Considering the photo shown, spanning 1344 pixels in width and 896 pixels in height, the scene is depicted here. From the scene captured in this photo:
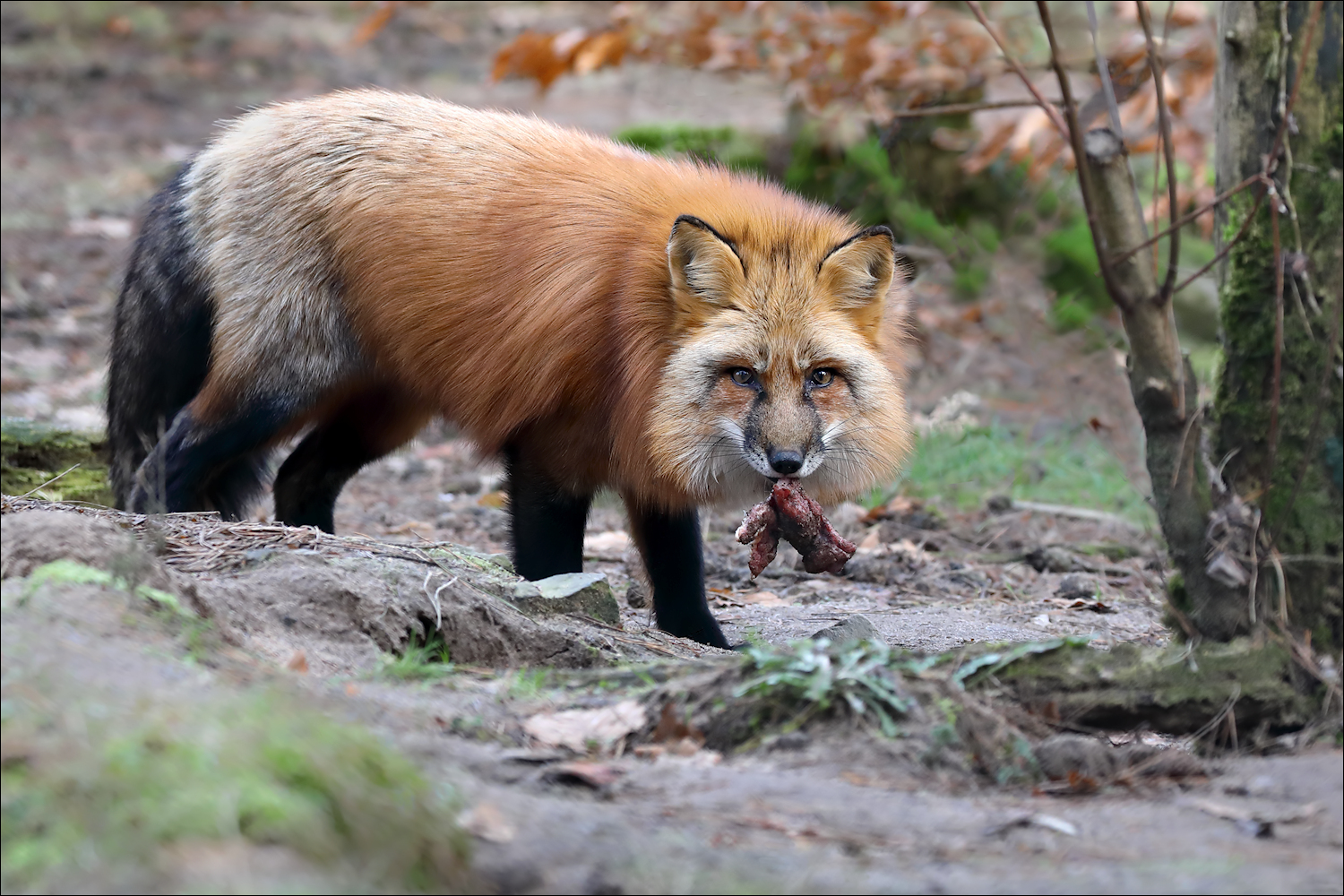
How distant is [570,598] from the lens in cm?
486

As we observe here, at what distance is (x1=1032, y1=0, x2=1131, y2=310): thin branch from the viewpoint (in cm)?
344

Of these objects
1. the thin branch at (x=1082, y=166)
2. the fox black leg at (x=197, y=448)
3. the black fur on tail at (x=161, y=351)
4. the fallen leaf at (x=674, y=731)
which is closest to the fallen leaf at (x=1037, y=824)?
the fallen leaf at (x=674, y=731)

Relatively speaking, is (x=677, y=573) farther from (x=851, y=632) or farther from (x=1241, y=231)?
(x=1241, y=231)

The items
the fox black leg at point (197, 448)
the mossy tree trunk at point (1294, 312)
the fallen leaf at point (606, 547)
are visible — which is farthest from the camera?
the fallen leaf at point (606, 547)

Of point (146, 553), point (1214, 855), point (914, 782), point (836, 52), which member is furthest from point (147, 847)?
point (836, 52)

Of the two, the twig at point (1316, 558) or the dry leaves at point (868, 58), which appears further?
the dry leaves at point (868, 58)

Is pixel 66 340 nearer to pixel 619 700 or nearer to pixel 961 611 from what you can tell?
pixel 961 611

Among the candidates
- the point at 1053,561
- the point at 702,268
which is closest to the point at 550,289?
the point at 702,268

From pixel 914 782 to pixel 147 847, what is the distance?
1.83 meters

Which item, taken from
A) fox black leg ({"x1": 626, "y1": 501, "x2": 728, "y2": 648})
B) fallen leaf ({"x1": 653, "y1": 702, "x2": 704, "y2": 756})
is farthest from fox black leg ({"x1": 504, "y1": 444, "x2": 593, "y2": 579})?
fallen leaf ({"x1": 653, "y1": 702, "x2": 704, "y2": 756})

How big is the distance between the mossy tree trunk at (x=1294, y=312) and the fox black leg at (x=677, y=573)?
251 cm

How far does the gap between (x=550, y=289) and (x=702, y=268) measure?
0.76 m

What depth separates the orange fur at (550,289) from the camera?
5121 mm

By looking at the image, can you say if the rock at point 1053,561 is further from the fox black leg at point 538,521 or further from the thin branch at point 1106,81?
the thin branch at point 1106,81
